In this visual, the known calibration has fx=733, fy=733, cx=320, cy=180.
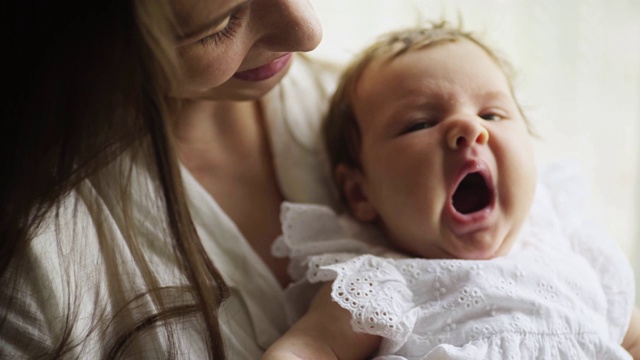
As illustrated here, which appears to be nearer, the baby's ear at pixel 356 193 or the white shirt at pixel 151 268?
the white shirt at pixel 151 268

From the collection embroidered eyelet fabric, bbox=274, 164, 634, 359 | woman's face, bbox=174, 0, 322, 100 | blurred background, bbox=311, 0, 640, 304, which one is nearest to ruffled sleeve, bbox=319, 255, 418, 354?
embroidered eyelet fabric, bbox=274, 164, 634, 359

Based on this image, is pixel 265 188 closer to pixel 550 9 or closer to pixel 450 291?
pixel 450 291

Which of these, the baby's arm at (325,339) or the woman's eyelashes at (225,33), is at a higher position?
the woman's eyelashes at (225,33)

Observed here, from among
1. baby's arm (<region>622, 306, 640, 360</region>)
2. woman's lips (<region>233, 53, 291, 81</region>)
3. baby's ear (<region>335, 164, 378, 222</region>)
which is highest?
woman's lips (<region>233, 53, 291, 81</region>)

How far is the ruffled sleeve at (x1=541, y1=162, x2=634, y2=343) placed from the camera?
1.14m

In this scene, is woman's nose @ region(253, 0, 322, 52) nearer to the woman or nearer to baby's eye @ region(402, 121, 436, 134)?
the woman

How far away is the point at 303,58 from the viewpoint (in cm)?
141

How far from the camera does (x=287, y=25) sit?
3.14 ft

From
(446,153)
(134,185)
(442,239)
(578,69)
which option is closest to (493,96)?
(446,153)

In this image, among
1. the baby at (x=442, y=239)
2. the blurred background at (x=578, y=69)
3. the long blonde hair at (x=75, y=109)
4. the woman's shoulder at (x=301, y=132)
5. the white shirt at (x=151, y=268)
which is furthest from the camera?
the blurred background at (x=578, y=69)

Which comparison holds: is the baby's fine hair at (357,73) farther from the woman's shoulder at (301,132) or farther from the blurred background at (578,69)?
the blurred background at (578,69)

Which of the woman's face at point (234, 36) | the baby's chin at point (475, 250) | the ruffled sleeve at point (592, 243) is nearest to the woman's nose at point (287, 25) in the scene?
the woman's face at point (234, 36)

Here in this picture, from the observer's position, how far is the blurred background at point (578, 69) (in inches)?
70.4

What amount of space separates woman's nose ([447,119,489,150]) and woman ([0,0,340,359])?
243 millimetres
